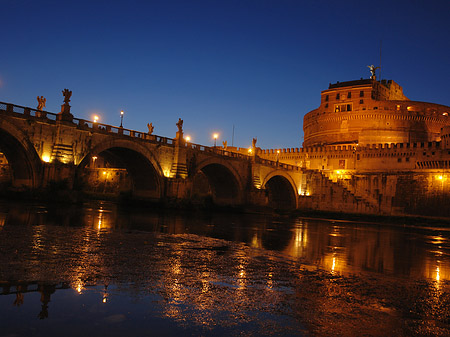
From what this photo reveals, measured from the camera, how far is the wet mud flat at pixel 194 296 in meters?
4.55

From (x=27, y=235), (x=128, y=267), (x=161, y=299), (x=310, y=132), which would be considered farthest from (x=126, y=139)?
(x=310, y=132)

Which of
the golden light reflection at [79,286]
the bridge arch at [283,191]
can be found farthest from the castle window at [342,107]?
the golden light reflection at [79,286]

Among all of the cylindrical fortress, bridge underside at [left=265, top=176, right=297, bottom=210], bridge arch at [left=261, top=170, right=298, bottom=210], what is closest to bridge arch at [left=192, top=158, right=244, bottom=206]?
bridge arch at [left=261, top=170, right=298, bottom=210]

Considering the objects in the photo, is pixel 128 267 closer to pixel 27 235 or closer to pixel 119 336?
pixel 119 336

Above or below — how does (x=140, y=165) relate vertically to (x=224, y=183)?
above

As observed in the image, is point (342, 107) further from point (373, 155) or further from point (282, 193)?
point (282, 193)

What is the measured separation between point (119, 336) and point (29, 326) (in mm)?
1050

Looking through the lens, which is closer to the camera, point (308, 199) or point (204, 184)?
point (308, 199)

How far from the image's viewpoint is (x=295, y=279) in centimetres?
777

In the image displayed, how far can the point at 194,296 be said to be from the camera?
584 centimetres

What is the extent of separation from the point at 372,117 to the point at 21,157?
64.1 metres

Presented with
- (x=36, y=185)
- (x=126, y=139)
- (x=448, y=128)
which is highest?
(x=448, y=128)

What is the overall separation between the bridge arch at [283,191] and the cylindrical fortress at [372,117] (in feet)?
67.5

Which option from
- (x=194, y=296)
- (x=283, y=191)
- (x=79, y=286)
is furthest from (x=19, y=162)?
(x=283, y=191)
